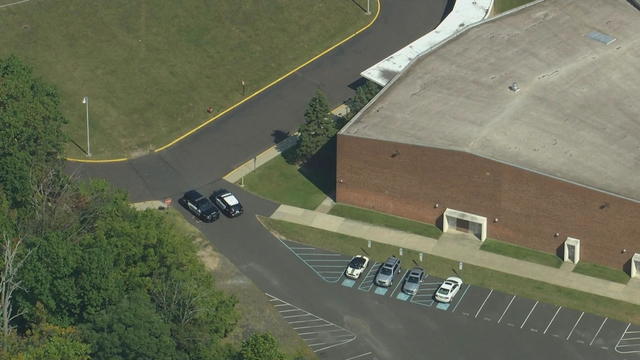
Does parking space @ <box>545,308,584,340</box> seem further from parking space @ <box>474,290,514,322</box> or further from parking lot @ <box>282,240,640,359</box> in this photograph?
parking space @ <box>474,290,514,322</box>

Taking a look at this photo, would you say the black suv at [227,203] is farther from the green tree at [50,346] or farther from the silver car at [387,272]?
the green tree at [50,346]

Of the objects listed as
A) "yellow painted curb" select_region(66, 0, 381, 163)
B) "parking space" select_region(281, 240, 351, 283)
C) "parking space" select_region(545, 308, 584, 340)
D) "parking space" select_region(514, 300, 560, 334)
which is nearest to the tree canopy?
"parking space" select_region(281, 240, 351, 283)

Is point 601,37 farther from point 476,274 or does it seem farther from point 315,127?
point 476,274

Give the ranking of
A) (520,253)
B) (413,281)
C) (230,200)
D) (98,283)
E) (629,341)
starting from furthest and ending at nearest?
(230,200) → (520,253) → (413,281) → (629,341) → (98,283)

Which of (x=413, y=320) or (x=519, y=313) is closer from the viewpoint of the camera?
(x=413, y=320)

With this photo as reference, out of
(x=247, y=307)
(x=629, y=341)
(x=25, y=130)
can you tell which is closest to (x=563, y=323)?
(x=629, y=341)

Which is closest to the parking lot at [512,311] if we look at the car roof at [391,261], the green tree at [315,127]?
the car roof at [391,261]

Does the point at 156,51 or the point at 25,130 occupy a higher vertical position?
the point at 25,130
